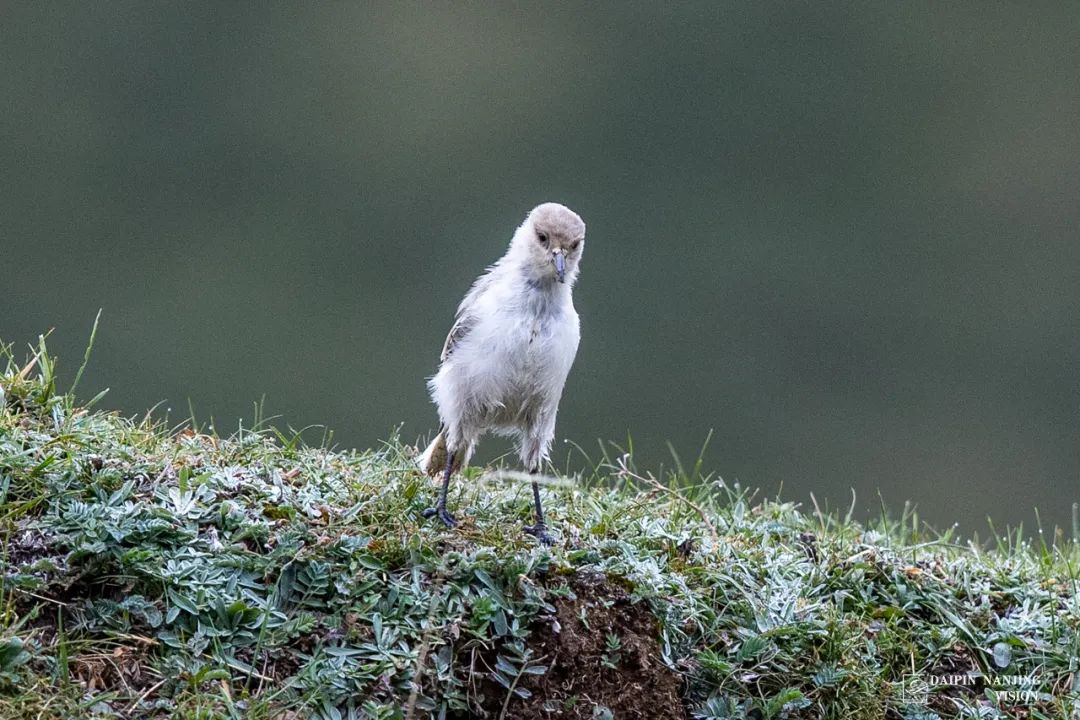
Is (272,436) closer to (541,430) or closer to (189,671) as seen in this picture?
(541,430)

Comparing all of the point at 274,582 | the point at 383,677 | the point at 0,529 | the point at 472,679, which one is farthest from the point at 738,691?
the point at 0,529

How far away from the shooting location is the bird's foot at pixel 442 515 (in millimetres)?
5801

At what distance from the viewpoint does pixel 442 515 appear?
5.85m

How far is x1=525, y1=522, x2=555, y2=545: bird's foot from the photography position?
580 centimetres

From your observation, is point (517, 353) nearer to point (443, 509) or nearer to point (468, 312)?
point (468, 312)

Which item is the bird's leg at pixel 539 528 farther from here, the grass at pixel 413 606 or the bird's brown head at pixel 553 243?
the bird's brown head at pixel 553 243

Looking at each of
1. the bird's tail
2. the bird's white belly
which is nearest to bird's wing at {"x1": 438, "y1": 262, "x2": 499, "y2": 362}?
the bird's white belly

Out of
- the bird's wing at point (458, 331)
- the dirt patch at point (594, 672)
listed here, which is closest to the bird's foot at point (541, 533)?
the dirt patch at point (594, 672)

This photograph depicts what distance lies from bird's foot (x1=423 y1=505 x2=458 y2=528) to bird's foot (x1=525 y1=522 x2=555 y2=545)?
0.33 meters

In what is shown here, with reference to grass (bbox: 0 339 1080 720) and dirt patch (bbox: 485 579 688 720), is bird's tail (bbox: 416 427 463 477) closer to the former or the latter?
grass (bbox: 0 339 1080 720)

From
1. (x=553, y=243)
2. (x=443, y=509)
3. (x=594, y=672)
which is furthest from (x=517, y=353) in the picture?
(x=594, y=672)

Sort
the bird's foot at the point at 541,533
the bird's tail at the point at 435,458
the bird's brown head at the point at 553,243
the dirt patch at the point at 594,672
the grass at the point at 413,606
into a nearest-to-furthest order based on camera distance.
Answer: the grass at the point at 413,606, the dirt patch at the point at 594,672, the bird's foot at the point at 541,533, the bird's brown head at the point at 553,243, the bird's tail at the point at 435,458

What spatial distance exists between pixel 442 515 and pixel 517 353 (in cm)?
86

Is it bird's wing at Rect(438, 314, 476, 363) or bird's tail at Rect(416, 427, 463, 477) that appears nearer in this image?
bird's wing at Rect(438, 314, 476, 363)
